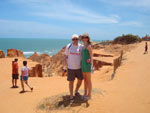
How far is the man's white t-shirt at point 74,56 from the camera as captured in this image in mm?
4441

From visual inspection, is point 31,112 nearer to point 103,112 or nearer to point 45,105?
point 45,105

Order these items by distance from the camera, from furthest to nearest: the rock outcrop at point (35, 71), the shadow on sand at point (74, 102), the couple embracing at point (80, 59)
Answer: the rock outcrop at point (35, 71) < the shadow on sand at point (74, 102) < the couple embracing at point (80, 59)

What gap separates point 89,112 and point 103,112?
0.34 meters

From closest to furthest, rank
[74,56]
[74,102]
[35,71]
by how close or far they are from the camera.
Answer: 1. [74,56]
2. [74,102]
3. [35,71]

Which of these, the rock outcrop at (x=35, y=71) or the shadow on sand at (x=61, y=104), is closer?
the shadow on sand at (x=61, y=104)

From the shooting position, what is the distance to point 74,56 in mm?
4441

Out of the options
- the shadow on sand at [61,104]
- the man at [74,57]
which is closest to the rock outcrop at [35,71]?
the shadow on sand at [61,104]

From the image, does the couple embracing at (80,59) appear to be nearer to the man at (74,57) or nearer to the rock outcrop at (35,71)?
the man at (74,57)

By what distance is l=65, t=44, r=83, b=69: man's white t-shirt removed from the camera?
444 cm

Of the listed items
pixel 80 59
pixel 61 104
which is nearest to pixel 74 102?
pixel 61 104

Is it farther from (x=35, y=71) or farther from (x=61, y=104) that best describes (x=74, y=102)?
(x=35, y=71)

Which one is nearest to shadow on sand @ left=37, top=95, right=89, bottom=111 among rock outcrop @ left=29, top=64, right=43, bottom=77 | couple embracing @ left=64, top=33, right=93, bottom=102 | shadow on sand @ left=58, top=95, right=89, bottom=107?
shadow on sand @ left=58, top=95, right=89, bottom=107

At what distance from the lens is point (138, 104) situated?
443 cm

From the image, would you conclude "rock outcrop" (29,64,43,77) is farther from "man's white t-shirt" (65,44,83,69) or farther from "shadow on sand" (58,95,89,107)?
"man's white t-shirt" (65,44,83,69)
